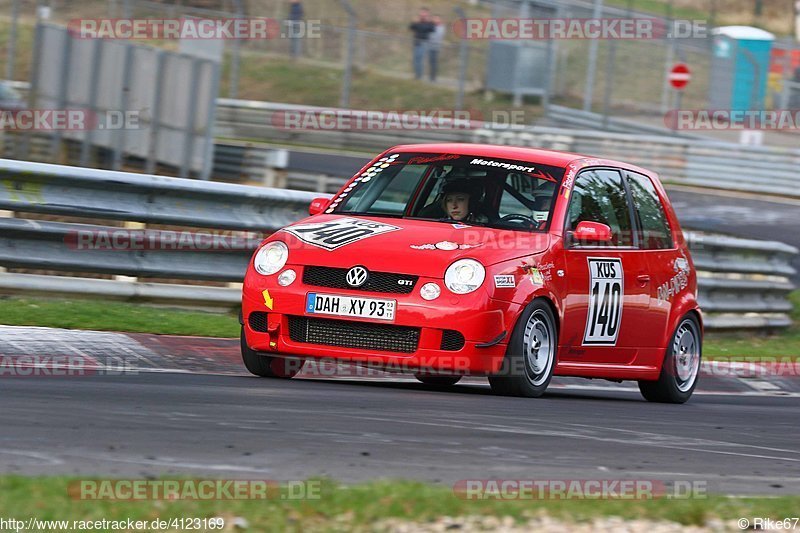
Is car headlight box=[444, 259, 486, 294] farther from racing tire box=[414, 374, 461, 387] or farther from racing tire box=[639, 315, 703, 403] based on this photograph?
racing tire box=[639, 315, 703, 403]

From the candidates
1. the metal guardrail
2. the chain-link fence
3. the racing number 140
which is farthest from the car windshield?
the chain-link fence

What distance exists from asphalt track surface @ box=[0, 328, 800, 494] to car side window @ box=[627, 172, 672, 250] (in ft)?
5.26

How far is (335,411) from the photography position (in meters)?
6.77

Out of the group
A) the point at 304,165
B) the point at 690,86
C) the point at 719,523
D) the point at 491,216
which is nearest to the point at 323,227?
the point at 491,216

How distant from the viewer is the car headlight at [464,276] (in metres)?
7.83

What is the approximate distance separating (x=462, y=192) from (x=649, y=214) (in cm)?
175

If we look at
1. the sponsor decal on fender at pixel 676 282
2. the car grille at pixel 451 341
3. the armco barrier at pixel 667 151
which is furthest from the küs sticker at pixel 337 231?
the armco barrier at pixel 667 151

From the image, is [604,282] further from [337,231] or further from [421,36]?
[421,36]

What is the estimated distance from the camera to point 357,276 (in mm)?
7863

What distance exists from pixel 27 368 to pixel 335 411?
6.28 ft

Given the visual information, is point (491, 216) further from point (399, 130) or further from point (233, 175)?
point (399, 130)

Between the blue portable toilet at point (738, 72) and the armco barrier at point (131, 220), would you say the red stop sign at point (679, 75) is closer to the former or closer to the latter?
the blue portable toilet at point (738, 72)

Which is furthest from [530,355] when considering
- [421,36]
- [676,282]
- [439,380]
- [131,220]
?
[421,36]

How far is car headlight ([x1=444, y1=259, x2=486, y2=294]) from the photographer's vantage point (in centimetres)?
783
